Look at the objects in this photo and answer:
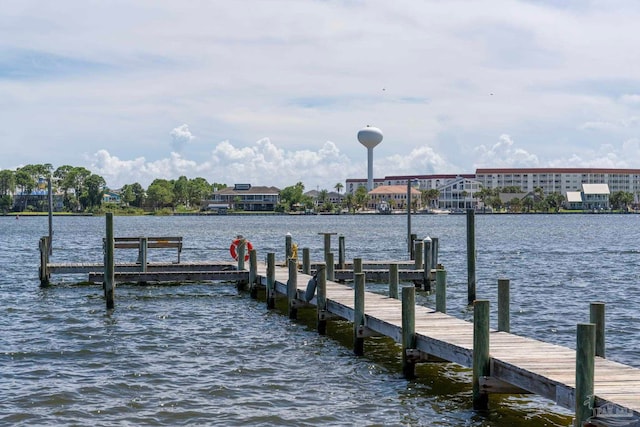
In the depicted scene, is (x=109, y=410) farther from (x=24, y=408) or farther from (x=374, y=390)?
(x=374, y=390)

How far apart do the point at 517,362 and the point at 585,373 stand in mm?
2253

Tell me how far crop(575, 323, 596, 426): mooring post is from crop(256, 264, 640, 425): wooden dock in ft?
0.24

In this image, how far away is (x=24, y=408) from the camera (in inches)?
594

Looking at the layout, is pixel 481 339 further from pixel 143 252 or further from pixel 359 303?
pixel 143 252

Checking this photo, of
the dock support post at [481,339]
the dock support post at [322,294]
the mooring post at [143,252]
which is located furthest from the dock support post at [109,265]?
the dock support post at [481,339]

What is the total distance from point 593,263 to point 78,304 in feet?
107

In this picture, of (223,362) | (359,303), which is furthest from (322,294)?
(223,362)

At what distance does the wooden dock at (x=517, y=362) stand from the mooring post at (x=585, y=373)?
0.07 meters

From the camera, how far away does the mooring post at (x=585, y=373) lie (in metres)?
10.9

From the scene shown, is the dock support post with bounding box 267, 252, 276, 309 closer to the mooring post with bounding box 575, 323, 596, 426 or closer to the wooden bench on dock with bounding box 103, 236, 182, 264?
the wooden bench on dock with bounding box 103, 236, 182, 264

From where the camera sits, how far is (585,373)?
35.8 ft

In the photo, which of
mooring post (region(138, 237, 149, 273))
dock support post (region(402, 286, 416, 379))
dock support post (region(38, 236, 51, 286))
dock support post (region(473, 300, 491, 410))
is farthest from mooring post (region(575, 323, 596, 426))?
dock support post (region(38, 236, 51, 286))

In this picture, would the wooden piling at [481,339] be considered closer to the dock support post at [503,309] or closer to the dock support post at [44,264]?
the dock support post at [503,309]

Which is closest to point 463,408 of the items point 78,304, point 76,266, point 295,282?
point 295,282
